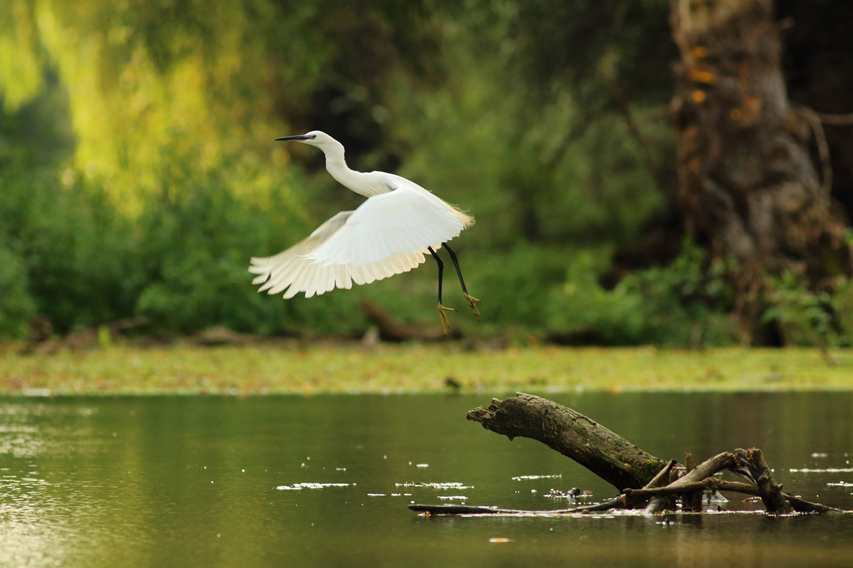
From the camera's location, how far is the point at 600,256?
1903cm

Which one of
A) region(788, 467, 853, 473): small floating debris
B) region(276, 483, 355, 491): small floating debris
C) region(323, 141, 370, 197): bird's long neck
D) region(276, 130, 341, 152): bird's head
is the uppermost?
region(276, 130, 341, 152): bird's head

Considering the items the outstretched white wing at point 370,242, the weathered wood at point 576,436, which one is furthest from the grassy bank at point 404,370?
the weathered wood at point 576,436

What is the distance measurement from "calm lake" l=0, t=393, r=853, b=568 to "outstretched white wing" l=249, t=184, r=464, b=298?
2.80 feet

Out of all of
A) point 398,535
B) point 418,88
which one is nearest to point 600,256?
point 418,88

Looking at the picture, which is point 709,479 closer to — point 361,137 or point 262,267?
point 262,267

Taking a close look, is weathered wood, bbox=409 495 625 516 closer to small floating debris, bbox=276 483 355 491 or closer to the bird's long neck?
small floating debris, bbox=276 483 355 491

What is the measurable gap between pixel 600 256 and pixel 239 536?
1590 cm

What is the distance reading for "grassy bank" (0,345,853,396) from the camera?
28.7 feet

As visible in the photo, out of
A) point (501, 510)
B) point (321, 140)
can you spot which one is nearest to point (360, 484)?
point (501, 510)

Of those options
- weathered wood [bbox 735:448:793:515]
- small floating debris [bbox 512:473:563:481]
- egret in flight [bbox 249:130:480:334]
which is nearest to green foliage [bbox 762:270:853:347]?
small floating debris [bbox 512:473:563:481]

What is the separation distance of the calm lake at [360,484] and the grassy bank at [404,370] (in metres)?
0.76

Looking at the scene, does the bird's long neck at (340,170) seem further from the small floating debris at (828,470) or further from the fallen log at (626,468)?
the small floating debris at (828,470)

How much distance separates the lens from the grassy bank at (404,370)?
344 inches

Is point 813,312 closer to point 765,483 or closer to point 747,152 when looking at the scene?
point 747,152
